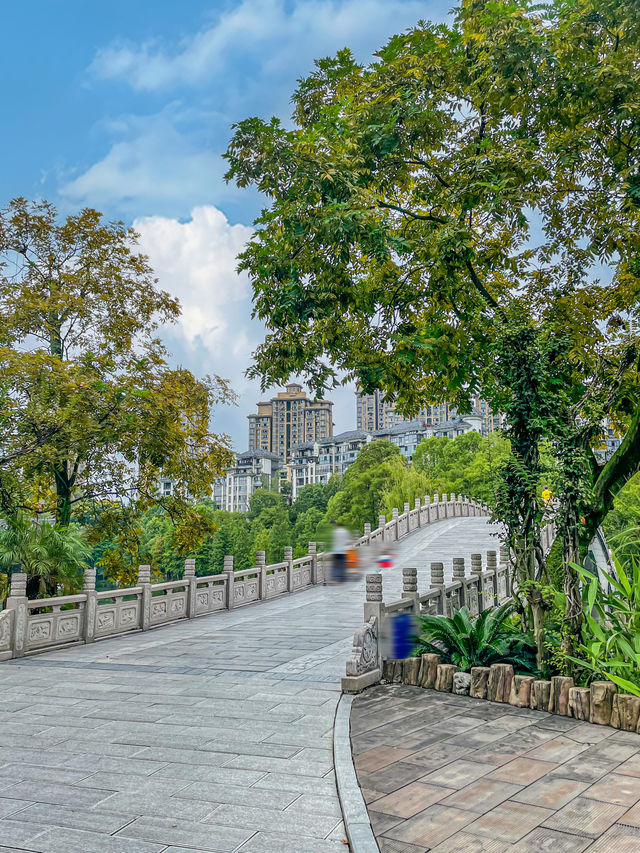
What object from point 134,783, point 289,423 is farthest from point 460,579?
point 289,423

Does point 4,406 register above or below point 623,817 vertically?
above

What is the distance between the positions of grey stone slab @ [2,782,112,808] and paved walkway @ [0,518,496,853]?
1 centimetres

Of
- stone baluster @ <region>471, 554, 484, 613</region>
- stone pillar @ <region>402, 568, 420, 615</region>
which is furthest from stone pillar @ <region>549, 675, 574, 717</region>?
stone baluster @ <region>471, 554, 484, 613</region>

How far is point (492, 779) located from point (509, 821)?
69 centimetres

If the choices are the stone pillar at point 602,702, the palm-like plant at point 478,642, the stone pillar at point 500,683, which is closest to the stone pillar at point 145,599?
the palm-like plant at point 478,642

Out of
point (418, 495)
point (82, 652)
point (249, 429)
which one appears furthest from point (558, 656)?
point (249, 429)

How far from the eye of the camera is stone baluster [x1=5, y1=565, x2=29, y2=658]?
33.3ft

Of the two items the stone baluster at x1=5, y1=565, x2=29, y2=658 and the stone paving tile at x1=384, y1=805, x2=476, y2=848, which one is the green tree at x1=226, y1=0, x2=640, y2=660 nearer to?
the stone paving tile at x1=384, y1=805, x2=476, y2=848

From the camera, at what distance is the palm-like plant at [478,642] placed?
7328mm

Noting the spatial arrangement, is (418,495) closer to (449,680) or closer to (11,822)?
(449,680)

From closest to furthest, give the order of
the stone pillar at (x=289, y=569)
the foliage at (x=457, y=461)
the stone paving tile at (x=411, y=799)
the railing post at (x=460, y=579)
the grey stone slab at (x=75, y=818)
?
1. the grey stone slab at (x=75, y=818)
2. the stone paving tile at (x=411, y=799)
3. the railing post at (x=460, y=579)
4. the stone pillar at (x=289, y=569)
5. the foliage at (x=457, y=461)

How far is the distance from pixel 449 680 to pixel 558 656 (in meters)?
1.19

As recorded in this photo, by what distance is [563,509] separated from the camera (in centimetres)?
730

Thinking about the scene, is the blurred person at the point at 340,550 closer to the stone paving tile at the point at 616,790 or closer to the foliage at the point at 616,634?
the foliage at the point at 616,634
